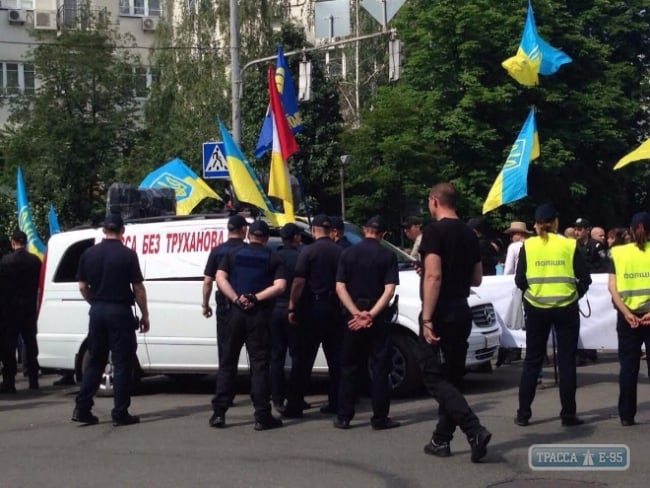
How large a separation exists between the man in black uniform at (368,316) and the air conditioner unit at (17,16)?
39.6 metres

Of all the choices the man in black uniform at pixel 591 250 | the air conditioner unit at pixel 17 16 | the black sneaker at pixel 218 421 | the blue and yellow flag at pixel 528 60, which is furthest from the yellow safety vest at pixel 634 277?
the air conditioner unit at pixel 17 16

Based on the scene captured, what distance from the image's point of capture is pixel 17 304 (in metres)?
14.0

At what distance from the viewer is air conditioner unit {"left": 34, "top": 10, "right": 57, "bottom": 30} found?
45000 millimetres

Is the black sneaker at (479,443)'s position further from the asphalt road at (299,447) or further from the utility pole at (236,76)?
the utility pole at (236,76)

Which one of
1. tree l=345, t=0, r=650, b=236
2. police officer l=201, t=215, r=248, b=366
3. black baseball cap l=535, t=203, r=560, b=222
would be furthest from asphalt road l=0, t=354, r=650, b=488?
tree l=345, t=0, r=650, b=236

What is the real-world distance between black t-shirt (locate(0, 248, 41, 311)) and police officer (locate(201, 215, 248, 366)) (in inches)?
142

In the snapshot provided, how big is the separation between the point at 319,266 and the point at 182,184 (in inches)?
274

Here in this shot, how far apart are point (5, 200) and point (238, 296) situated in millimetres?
23820

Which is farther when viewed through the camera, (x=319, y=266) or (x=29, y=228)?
(x=29, y=228)

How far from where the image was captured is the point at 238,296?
10.2 m

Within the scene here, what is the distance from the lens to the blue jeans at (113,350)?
10.7 meters

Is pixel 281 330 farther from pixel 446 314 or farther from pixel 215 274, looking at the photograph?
pixel 446 314

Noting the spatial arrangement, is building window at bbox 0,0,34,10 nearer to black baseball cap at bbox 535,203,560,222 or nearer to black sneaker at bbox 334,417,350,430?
black sneaker at bbox 334,417,350,430

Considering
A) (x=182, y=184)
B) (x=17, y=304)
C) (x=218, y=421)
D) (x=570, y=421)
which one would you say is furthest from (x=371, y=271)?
(x=182, y=184)
